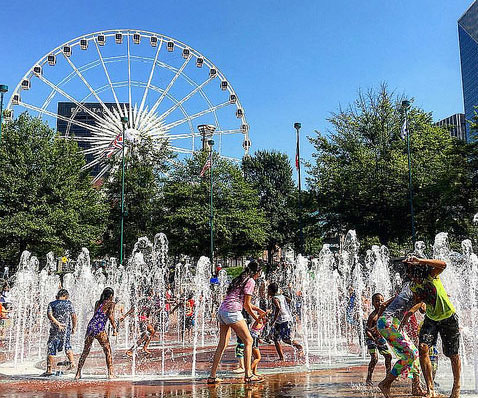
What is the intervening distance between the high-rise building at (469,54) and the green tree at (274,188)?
79.1 meters

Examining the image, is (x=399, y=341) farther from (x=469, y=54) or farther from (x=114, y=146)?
(x=469, y=54)

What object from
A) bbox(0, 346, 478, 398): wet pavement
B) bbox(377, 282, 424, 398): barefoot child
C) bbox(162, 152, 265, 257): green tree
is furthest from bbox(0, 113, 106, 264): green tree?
bbox(377, 282, 424, 398): barefoot child

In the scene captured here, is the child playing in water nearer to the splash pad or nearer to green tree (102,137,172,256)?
the splash pad

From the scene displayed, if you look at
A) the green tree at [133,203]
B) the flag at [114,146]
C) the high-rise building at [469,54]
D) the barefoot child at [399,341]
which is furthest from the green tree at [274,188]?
the high-rise building at [469,54]

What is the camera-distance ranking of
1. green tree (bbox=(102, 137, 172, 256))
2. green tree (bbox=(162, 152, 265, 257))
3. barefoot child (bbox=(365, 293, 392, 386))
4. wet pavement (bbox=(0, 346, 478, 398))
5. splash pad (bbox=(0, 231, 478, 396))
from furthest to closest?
green tree (bbox=(102, 137, 172, 256)) → green tree (bbox=(162, 152, 265, 257)) → splash pad (bbox=(0, 231, 478, 396)) → barefoot child (bbox=(365, 293, 392, 386)) → wet pavement (bbox=(0, 346, 478, 398))

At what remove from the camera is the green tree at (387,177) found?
27766 mm

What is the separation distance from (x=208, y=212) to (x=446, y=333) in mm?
32478

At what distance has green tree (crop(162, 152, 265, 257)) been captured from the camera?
3712 cm

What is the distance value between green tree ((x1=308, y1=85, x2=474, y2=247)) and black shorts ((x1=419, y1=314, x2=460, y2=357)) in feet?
73.2

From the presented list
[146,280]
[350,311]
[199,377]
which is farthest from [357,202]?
[199,377]

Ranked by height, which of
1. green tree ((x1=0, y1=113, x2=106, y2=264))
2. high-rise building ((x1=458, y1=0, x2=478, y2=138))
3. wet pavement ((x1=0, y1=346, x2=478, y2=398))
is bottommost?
wet pavement ((x1=0, y1=346, x2=478, y2=398))

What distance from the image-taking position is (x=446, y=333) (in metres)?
5.60

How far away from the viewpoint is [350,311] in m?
12.9

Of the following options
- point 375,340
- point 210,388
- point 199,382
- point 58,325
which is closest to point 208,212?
point 58,325
